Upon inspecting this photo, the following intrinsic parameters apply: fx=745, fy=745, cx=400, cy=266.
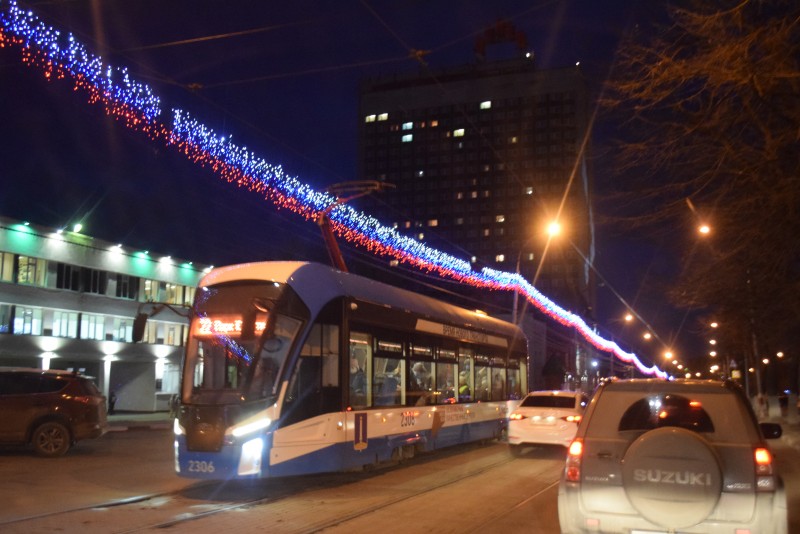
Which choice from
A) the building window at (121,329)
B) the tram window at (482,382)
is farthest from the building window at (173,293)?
the tram window at (482,382)

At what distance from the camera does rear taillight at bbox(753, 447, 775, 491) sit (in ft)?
20.3

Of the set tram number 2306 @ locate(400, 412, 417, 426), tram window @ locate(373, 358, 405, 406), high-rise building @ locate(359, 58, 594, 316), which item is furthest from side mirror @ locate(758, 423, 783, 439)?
high-rise building @ locate(359, 58, 594, 316)

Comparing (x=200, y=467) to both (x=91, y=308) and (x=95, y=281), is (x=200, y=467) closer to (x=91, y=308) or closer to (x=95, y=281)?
(x=95, y=281)

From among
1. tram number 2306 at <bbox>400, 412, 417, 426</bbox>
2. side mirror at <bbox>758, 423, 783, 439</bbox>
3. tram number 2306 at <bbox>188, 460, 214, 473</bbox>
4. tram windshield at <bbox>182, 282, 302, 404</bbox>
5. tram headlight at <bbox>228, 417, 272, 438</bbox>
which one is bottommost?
tram number 2306 at <bbox>188, 460, 214, 473</bbox>

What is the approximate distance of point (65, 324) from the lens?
37031 mm

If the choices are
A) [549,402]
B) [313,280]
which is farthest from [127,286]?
[313,280]

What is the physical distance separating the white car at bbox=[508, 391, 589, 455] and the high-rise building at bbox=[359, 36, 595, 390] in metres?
98.4

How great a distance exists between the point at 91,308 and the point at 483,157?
10142 cm

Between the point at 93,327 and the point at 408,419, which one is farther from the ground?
the point at 93,327

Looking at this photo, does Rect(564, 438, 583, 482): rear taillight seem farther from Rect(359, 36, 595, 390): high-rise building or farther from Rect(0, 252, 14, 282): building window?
Rect(359, 36, 595, 390): high-rise building

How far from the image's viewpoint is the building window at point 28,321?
3419 centimetres

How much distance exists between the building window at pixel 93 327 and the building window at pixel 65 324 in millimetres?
489

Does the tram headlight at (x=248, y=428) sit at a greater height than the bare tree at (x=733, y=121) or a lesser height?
lesser

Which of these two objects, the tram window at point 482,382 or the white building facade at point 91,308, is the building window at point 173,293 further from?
the tram window at point 482,382
